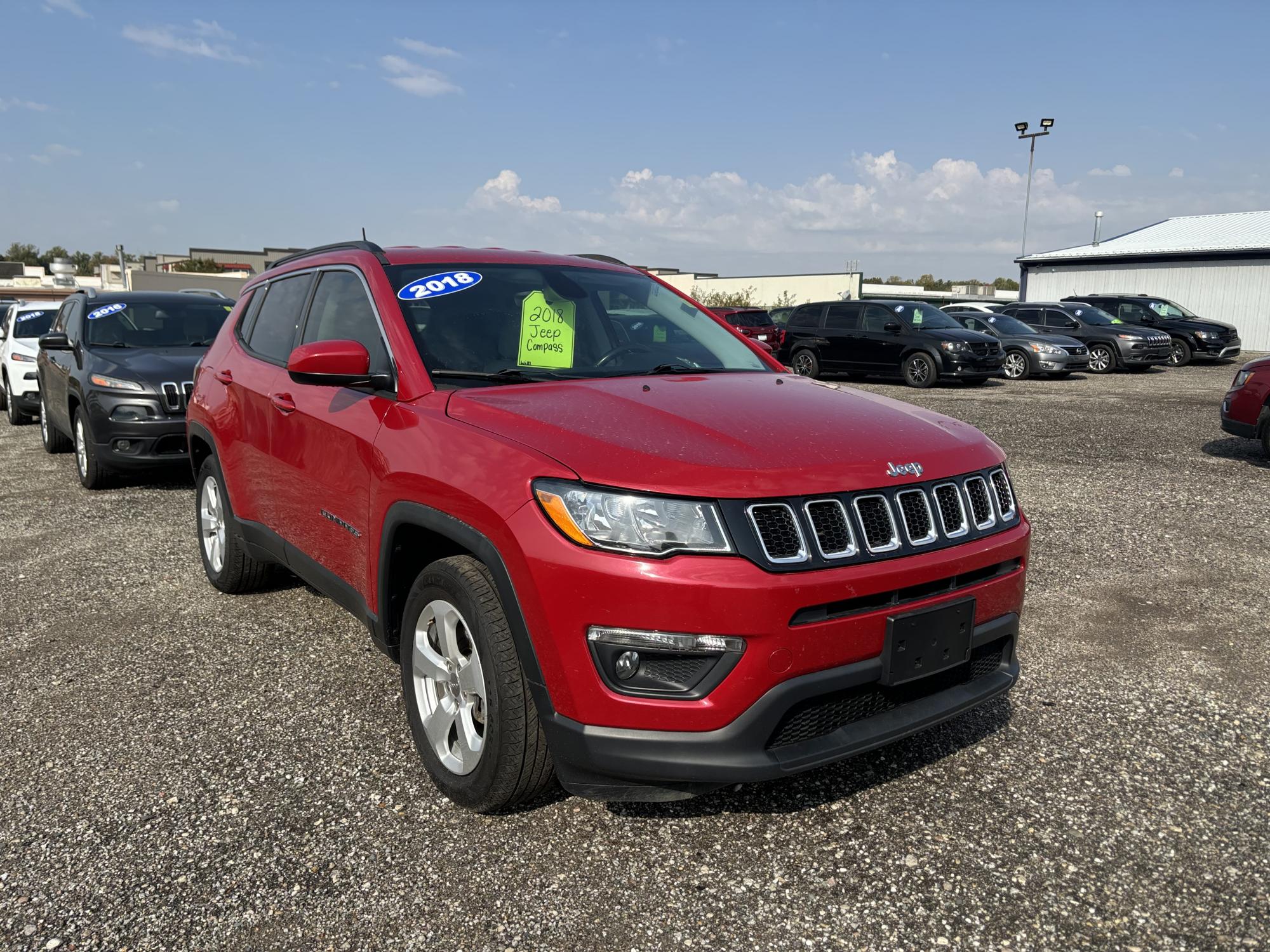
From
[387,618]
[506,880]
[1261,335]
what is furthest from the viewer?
[1261,335]

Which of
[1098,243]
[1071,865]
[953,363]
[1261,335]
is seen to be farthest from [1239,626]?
[1098,243]

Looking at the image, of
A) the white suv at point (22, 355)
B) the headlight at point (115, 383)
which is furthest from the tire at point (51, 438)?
the headlight at point (115, 383)

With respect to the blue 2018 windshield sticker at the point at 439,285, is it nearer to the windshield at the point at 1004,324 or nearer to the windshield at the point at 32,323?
the windshield at the point at 32,323

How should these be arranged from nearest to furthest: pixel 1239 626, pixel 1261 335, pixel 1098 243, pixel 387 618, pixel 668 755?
pixel 668 755 → pixel 387 618 → pixel 1239 626 → pixel 1261 335 → pixel 1098 243

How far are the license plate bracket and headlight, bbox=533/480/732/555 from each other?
551 mm

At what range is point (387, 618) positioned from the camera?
128 inches

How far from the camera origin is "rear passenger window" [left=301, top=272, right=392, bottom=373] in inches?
136

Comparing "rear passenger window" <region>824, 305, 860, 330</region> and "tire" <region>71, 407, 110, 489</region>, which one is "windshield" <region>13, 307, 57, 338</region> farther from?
"rear passenger window" <region>824, 305, 860, 330</region>

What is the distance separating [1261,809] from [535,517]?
2.48 meters

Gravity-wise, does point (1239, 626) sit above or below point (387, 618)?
below

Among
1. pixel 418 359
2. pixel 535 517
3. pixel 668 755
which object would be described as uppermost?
pixel 418 359

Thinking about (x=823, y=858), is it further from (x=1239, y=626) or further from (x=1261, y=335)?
(x=1261, y=335)

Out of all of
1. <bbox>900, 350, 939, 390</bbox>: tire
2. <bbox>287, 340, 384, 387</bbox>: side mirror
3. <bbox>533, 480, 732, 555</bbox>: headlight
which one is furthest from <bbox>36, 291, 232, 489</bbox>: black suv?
<bbox>900, 350, 939, 390</bbox>: tire

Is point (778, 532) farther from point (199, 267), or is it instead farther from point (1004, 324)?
point (199, 267)
